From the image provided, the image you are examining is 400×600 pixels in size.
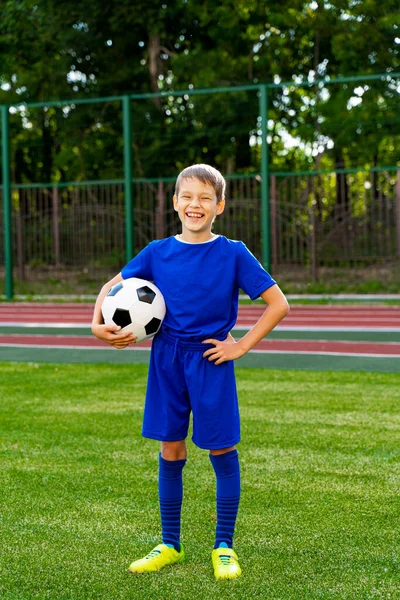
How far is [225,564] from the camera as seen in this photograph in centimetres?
345

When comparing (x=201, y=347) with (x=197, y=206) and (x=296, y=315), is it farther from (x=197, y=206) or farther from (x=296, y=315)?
(x=296, y=315)

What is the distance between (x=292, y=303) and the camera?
56.1 feet

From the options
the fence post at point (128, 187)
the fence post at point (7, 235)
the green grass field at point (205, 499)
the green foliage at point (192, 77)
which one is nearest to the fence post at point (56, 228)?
the fence post at point (7, 235)

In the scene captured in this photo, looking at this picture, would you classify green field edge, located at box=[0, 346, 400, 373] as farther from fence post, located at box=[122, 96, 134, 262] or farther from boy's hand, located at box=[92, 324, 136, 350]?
fence post, located at box=[122, 96, 134, 262]

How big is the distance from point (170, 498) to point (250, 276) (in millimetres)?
898

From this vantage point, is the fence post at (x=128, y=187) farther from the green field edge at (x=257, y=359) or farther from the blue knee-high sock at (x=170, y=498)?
the blue knee-high sock at (x=170, y=498)

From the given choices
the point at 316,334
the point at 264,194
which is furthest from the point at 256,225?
the point at 316,334

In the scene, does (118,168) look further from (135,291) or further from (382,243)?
(135,291)

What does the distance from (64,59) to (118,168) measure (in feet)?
12.1

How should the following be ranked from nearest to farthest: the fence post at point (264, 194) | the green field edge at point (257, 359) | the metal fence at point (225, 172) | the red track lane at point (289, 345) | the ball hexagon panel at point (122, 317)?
the ball hexagon panel at point (122, 317), the green field edge at point (257, 359), the red track lane at point (289, 345), the fence post at point (264, 194), the metal fence at point (225, 172)

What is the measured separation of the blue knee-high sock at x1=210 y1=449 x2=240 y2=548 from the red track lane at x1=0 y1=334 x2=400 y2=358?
20.2 ft

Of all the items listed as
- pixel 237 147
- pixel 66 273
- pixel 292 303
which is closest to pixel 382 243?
pixel 292 303

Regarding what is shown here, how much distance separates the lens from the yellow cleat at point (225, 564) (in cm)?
340

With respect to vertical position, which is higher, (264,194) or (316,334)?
(264,194)
